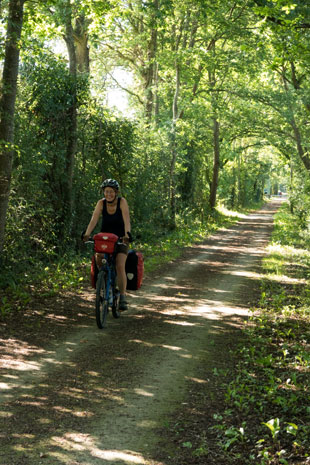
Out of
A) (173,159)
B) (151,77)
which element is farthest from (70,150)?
(151,77)

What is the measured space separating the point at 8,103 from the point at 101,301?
4.31 meters

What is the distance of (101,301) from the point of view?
7648 mm

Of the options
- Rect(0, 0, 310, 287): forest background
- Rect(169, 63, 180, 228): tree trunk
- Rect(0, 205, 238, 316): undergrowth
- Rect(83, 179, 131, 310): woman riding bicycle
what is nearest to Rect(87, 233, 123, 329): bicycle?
Rect(83, 179, 131, 310): woman riding bicycle

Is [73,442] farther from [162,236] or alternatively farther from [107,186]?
[162,236]

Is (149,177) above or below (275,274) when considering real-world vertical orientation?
above

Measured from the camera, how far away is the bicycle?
24.6 ft

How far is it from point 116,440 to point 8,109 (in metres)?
6.94

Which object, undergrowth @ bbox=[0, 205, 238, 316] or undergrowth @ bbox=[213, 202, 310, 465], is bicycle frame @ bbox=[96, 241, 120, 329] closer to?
undergrowth @ bbox=[0, 205, 238, 316]

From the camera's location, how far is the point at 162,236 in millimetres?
19891

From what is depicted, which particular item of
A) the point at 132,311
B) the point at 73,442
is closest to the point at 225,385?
the point at 73,442

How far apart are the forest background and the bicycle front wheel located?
2.84m

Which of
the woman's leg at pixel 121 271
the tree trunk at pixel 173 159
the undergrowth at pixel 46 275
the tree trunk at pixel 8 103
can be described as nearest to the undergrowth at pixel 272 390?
the woman's leg at pixel 121 271

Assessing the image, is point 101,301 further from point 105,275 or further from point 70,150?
point 70,150

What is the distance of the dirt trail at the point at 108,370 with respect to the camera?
417 centimetres
